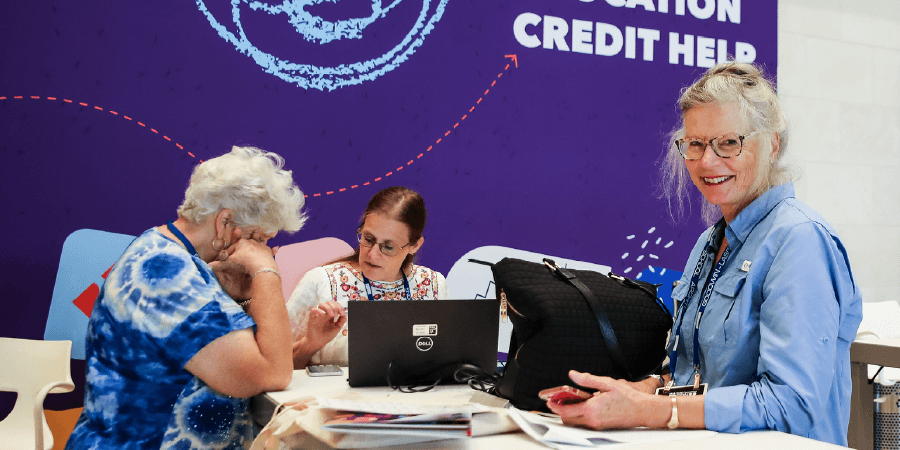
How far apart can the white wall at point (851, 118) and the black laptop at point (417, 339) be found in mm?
3694

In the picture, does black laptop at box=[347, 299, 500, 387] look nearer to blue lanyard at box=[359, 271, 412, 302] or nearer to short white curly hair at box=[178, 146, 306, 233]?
short white curly hair at box=[178, 146, 306, 233]

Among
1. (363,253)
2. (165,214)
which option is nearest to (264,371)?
(363,253)

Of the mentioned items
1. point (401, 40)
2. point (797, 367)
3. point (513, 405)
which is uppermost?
point (401, 40)

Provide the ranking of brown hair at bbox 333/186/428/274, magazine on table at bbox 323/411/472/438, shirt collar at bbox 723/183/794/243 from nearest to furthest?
1. magazine on table at bbox 323/411/472/438
2. shirt collar at bbox 723/183/794/243
3. brown hair at bbox 333/186/428/274

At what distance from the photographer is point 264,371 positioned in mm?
1662

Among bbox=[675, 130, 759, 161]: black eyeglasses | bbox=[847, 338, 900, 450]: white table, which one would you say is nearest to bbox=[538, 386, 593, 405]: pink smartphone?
bbox=[675, 130, 759, 161]: black eyeglasses

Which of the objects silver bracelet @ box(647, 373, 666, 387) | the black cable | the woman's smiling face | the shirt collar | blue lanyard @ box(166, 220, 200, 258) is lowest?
the black cable

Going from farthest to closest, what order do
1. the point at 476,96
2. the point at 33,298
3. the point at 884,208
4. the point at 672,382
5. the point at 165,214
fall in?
the point at 884,208 < the point at 476,96 < the point at 165,214 < the point at 33,298 < the point at 672,382

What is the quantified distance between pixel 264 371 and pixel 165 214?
5.40 feet

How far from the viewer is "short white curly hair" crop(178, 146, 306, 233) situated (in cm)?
188

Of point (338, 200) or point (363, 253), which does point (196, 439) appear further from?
point (338, 200)

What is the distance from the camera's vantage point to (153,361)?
1661 mm

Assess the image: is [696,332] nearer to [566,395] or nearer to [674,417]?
[674,417]

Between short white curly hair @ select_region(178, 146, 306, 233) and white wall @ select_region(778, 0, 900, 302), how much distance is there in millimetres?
3921
